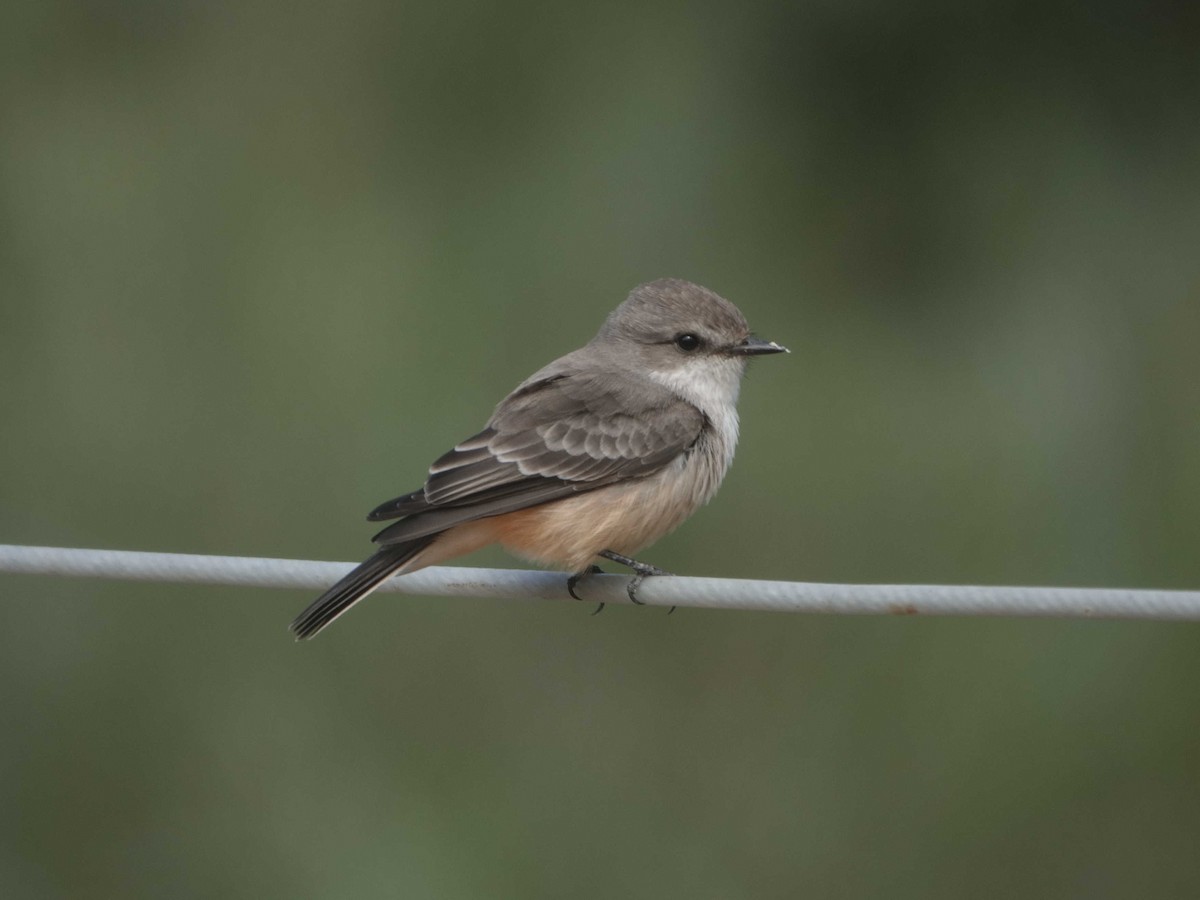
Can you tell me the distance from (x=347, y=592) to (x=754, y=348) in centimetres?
144

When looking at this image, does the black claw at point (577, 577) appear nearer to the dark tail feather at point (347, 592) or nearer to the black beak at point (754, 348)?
the dark tail feather at point (347, 592)

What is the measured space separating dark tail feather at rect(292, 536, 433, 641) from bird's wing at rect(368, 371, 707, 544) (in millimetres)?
59

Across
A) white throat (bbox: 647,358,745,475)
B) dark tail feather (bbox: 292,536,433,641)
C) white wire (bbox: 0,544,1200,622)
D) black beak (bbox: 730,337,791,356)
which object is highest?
black beak (bbox: 730,337,791,356)

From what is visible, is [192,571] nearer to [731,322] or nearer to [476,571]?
[476,571]

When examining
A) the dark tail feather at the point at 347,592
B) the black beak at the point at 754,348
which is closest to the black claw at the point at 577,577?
the dark tail feather at the point at 347,592

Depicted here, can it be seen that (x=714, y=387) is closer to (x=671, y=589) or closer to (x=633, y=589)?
(x=633, y=589)

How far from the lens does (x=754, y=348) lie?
12.6 feet

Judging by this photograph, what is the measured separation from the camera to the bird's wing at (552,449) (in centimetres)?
317

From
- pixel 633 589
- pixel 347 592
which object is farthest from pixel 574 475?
pixel 347 592

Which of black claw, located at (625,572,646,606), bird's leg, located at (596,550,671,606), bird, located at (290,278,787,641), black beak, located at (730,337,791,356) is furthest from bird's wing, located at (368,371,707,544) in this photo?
black claw, located at (625,572,646,606)

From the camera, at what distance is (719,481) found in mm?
3617

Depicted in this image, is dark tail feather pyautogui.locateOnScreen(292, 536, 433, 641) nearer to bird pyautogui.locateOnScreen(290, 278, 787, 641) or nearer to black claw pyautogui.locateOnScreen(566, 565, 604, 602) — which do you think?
bird pyautogui.locateOnScreen(290, 278, 787, 641)

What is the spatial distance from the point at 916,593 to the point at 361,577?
1314mm

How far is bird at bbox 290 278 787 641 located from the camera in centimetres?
314
